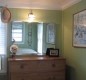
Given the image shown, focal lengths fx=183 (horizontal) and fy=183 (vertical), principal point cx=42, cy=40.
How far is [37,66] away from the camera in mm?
4051

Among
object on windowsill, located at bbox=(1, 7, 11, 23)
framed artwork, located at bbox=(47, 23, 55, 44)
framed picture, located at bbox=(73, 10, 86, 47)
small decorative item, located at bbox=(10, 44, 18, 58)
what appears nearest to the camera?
framed picture, located at bbox=(73, 10, 86, 47)

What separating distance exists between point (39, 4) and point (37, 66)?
5.01 ft

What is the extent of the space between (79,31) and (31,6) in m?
1.45

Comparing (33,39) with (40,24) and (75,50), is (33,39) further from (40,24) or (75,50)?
(75,50)

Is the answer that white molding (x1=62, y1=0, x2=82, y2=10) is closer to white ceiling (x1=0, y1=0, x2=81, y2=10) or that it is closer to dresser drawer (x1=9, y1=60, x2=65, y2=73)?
white ceiling (x1=0, y1=0, x2=81, y2=10)

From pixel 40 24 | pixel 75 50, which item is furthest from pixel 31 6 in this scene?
pixel 75 50

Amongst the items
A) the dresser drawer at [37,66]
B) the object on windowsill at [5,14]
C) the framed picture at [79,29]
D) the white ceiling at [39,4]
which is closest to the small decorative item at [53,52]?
the dresser drawer at [37,66]

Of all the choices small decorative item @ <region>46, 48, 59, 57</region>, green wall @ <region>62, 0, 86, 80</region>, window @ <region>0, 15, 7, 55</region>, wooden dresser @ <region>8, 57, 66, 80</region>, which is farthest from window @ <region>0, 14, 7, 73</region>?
green wall @ <region>62, 0, 86, 80</region>

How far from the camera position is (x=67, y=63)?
14.7 feet

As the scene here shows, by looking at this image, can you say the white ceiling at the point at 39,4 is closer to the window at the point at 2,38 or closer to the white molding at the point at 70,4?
Answer: the white molding at the point at 70,4

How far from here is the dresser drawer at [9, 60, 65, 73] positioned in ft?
12.9

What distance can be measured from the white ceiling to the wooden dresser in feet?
4.33

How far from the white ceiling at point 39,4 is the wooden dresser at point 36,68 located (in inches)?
52.0

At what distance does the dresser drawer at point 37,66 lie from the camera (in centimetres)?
394
